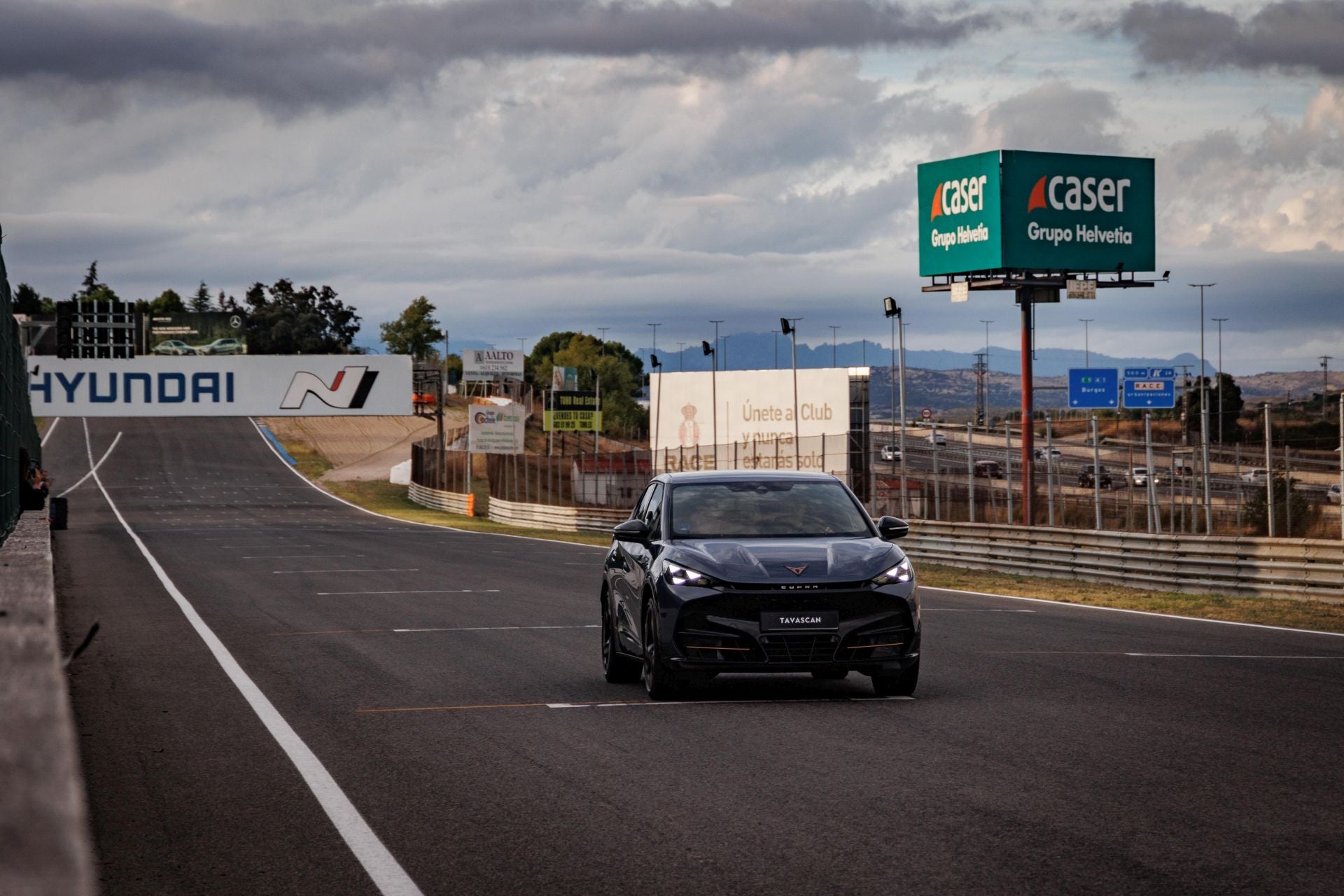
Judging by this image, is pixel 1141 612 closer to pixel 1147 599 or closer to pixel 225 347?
pixel 1147 599

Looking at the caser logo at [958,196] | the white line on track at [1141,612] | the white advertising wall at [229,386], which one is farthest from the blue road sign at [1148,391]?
the white line on track at [1141,612]

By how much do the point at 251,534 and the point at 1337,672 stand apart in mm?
37019

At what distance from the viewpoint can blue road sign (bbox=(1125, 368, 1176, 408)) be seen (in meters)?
64.2

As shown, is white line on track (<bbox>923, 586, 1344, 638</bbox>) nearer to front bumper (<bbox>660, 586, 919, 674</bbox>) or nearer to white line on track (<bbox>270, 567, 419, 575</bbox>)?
front bumper (<bbox>660, 586, 919, 674</bbox>)

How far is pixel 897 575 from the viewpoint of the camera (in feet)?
36.0

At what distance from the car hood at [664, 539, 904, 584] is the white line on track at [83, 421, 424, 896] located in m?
2.88

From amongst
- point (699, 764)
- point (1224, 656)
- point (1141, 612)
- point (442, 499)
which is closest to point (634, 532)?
point (699, 764)

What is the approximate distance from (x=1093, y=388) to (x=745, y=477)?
57573mm

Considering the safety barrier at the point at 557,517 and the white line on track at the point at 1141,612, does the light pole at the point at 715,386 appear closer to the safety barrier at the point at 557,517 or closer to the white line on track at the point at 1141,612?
the safety barrier at the point at 557,517

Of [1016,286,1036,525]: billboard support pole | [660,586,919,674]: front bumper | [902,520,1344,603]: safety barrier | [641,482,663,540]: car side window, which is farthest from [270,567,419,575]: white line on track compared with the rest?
[660,586,919,674]: front bumper

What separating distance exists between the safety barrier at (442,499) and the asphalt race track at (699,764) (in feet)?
170

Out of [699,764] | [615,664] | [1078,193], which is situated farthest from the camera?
[1078,193]

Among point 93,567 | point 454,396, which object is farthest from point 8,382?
point 454,396

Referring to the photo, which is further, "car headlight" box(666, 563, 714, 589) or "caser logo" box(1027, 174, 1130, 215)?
"caser logo" box(1027, 174, 1130, 215)
